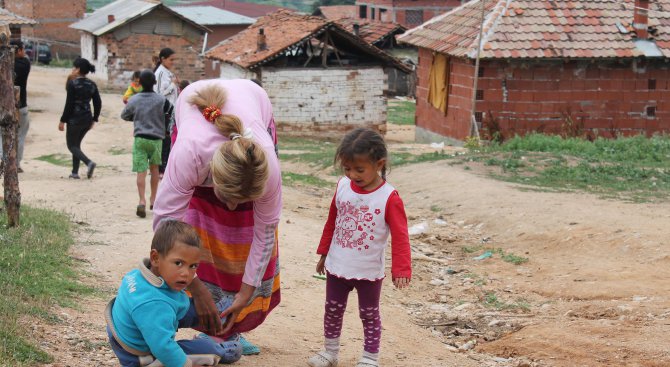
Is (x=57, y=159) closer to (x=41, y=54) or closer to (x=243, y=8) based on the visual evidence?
(x=41, y=54)

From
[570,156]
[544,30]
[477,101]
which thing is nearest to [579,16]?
[544,30]

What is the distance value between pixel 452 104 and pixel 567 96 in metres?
2.64

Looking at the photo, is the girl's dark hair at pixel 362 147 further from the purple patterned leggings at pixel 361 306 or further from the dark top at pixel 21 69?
the dark top at pixel 21 69

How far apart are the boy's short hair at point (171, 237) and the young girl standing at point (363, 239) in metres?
1.23

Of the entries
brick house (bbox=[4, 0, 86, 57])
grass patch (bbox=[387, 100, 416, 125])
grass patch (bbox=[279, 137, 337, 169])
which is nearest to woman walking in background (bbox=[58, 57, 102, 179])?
grass patch (bbox=[279, 137, 337, 169])

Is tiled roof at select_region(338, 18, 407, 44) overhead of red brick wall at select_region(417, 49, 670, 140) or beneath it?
overhead

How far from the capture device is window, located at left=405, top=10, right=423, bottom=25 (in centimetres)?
5300

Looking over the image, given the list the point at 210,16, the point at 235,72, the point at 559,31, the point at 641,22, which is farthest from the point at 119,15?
the point at 641,22

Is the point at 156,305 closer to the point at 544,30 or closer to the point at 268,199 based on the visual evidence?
the point at 268,199

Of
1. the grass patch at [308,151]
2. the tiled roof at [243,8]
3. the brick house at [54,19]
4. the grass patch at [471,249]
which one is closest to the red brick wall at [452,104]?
the grass patch at [308,151]

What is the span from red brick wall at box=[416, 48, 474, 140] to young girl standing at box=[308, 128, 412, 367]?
15.9m

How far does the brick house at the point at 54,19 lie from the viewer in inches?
1962

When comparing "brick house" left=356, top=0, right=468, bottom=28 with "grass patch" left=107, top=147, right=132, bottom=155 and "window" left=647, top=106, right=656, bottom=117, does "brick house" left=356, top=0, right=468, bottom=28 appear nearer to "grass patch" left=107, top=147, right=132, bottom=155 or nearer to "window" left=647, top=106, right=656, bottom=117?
"window" left=647, top=106, right=656, bottom=117

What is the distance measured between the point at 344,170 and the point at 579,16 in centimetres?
1721
